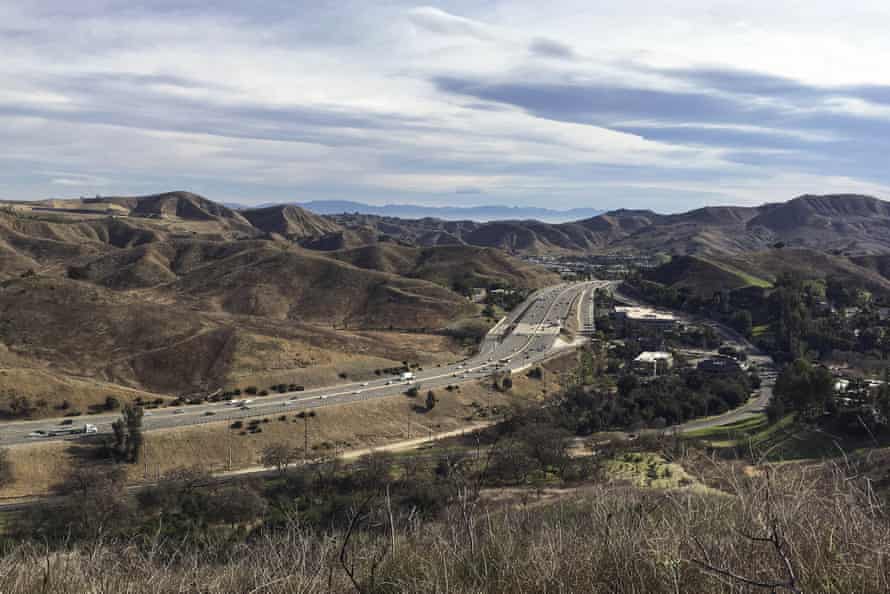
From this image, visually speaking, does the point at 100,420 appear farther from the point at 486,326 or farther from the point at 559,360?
the point at 486,326

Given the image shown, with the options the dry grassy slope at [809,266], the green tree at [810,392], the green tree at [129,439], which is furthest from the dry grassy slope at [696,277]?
the green tree at [129,439]

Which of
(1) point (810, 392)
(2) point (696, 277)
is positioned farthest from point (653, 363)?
(2) point (696, 277)

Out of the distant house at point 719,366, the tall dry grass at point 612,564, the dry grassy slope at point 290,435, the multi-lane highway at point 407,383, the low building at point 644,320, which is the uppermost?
the tall dry grass at point 612,564

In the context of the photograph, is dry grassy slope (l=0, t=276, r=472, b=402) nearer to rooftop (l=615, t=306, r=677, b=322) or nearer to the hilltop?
the hilltop

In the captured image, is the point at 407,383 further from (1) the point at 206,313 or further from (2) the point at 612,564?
(2) the point at 612,564

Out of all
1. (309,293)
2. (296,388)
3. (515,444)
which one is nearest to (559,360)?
(296,388)

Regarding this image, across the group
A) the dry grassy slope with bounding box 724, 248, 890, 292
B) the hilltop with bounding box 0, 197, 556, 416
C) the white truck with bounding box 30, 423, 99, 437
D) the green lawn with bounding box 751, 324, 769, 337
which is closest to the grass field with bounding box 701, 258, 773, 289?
the dry grassy slope with bounding box 724, 248, 890, 292

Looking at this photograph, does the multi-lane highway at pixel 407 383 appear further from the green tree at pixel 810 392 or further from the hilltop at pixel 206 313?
the green tree at pixel 810 392
